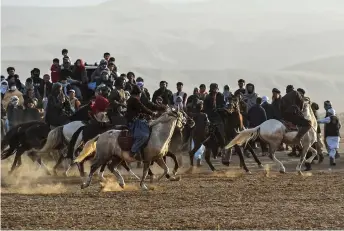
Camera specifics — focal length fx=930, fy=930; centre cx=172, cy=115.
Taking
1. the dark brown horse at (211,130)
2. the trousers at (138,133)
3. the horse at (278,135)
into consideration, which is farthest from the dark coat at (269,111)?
the trousers at (138,133)

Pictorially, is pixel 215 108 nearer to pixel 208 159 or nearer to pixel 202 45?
pixel 208 159

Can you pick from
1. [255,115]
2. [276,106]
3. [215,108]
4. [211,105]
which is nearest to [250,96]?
[255,115]

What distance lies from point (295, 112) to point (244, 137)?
4.84 feet

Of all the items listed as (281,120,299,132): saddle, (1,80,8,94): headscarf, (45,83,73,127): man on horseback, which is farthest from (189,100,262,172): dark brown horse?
(1,80,8,94): headscarf

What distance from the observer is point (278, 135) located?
77.8 feet

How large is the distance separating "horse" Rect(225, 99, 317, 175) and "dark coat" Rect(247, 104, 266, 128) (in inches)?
127

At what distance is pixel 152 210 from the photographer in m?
15.5

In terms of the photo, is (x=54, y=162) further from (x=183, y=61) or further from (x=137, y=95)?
(x=183, y=61)

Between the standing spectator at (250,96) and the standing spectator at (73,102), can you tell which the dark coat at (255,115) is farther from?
the standing spectator at (73,102)

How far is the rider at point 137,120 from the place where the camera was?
61.7ft

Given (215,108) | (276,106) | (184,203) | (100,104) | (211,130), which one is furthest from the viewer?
(276,106)

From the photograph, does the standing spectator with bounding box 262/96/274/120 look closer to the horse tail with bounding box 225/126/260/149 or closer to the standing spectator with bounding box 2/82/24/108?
the horse tail with bounding box 225/126/260/149

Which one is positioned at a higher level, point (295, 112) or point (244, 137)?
point (295, 112)

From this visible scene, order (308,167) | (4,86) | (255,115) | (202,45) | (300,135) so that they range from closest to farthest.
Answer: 1. (300,135)
2. (308,167)
3. (4,86)
4. (255,115)
5. (202,45)
